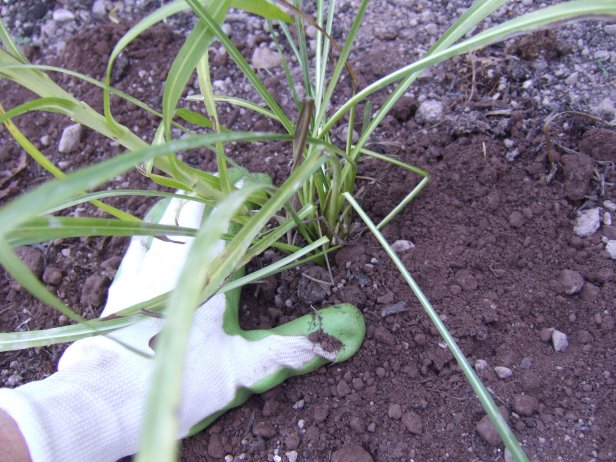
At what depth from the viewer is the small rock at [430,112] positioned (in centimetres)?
111

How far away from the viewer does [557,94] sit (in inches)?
42.9

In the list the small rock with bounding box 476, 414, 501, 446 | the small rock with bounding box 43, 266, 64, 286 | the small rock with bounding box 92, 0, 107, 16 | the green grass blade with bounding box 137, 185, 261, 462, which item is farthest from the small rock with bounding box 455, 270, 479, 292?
the small rock with bounding box 92, 0, 107, 16

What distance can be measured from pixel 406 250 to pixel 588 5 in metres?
0.52

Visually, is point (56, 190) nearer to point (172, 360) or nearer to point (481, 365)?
point (172, 360)

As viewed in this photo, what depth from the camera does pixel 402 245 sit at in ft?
3.11

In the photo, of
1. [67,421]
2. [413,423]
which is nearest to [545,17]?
[413,423]

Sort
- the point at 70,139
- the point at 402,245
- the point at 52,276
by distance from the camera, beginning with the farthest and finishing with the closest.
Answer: the point at 70,139
the point at 52,276
the point at 402,245

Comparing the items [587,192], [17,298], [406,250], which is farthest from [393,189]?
[17,298]

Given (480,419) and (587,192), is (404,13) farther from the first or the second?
(480,419)

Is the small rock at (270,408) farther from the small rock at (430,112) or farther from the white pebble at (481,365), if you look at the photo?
the small rock at (430,112)

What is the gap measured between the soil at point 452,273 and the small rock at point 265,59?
0.05 m

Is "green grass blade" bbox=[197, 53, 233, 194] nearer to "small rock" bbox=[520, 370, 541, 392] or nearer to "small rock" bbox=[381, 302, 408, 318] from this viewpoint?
"small rock" bbox=[381, 302, 408, 318]

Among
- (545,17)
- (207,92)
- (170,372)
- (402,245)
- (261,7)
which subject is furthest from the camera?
(402,245)

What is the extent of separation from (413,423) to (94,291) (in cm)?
66
